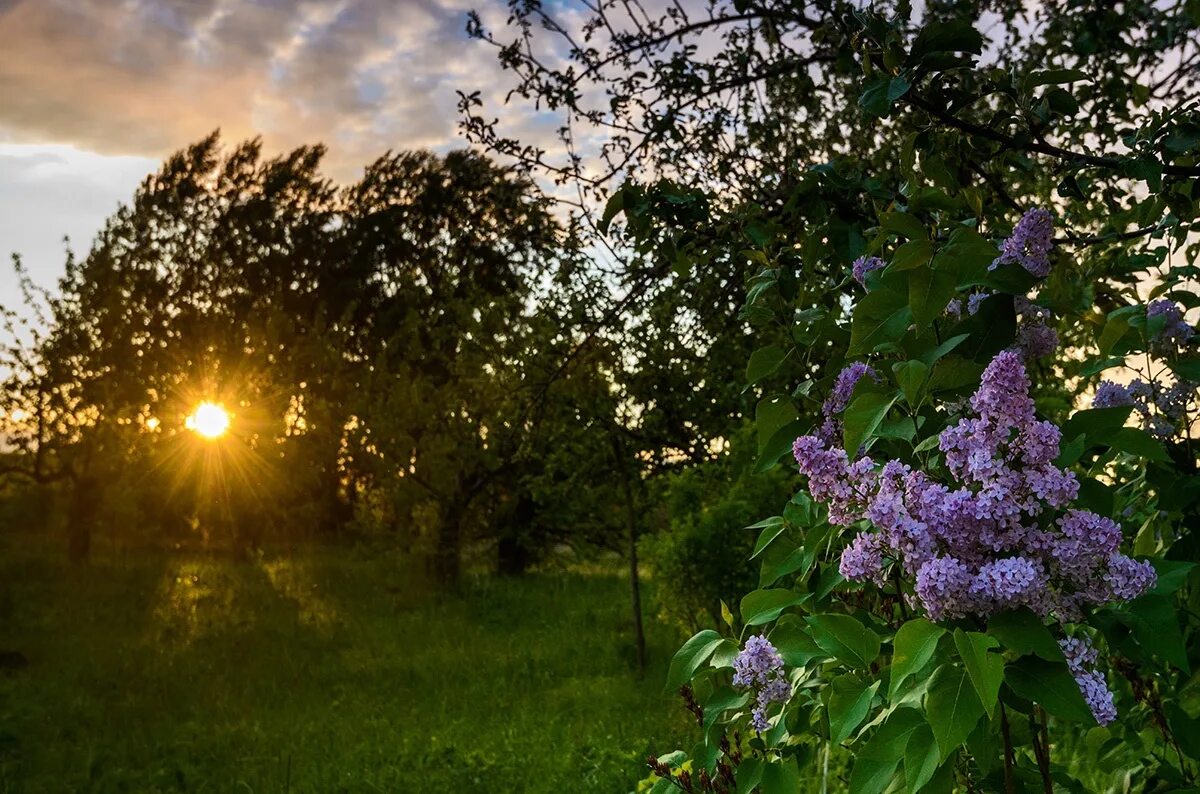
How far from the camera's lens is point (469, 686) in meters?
9.07

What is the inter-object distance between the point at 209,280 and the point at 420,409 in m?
11.4

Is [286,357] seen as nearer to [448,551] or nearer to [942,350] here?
[448,551]

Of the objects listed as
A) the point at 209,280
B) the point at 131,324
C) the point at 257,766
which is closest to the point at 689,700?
the point at 257,766

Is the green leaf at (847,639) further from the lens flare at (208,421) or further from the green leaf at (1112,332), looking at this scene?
the lens flare at (208,421)

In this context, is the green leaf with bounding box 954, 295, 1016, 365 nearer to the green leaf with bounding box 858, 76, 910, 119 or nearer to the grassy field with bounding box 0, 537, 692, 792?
the green leaf with bounding box 858, 76, 910, 119

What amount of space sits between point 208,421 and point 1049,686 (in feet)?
63.2

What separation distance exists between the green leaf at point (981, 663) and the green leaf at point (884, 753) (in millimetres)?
190

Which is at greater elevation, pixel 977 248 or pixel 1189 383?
pixel 977 248

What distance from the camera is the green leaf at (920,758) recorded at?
4.43ft

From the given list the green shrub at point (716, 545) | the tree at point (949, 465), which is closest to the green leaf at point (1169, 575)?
the tree at point (949, 465)

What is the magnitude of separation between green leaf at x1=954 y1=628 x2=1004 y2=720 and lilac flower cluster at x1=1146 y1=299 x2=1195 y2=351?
132 centimetres

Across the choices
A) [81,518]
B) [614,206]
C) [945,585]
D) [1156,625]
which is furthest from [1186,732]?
[81,518]

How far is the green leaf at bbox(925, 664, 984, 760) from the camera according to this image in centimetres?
128

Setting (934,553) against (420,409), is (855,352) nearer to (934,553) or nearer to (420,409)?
→ (934,553)
